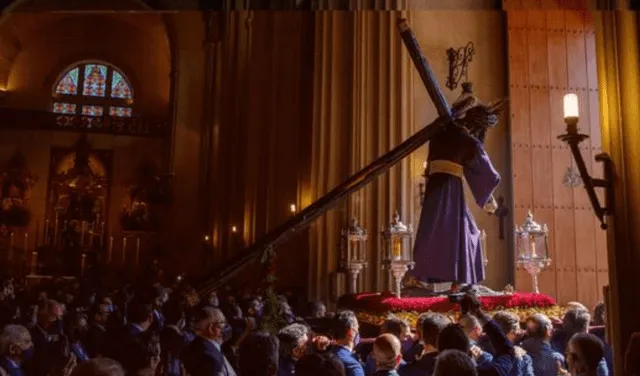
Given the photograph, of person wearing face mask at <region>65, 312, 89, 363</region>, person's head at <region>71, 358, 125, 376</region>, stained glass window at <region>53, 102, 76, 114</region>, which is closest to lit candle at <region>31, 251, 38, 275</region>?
stained glass window at <region>53, 102, 76, 114</region>

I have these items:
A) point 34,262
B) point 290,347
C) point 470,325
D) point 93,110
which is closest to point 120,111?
point 93,110

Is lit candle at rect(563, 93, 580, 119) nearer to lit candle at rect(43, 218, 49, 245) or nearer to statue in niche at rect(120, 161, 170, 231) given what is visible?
statue in niche at rect(120, 161, 170, 231)

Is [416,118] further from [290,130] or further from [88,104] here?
[88,104]

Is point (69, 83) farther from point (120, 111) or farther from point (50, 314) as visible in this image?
point (50, 314)

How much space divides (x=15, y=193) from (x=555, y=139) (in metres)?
23.6

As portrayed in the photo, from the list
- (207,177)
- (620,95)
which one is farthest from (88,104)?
(620,95)

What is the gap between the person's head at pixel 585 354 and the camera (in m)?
3.60

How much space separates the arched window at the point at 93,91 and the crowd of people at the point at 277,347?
90.0 feet

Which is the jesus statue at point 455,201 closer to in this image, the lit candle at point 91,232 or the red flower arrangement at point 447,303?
the red flower arrangement at point 447,303

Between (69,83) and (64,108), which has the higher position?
(69,83)

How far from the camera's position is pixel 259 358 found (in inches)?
123

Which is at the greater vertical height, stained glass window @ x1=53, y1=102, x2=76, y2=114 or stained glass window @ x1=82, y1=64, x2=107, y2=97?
stained glass window @ x1=82, y1=64, x2=107, y2=97

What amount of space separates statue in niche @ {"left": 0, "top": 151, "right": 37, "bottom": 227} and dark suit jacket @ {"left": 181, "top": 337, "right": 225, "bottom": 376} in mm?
27624

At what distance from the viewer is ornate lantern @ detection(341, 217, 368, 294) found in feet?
38.4
